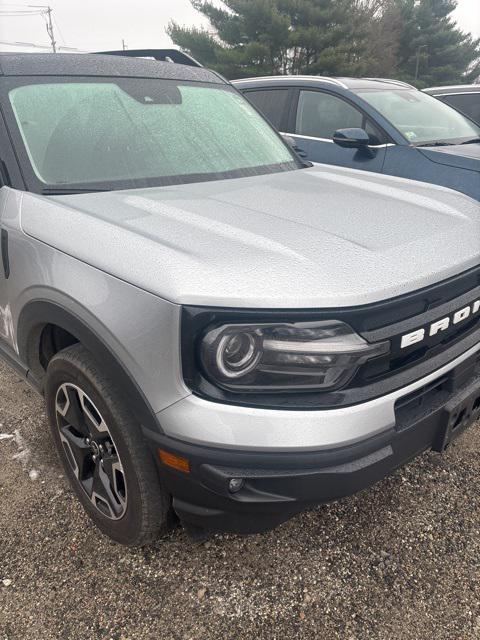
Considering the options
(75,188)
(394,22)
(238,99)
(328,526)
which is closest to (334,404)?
(328,526)

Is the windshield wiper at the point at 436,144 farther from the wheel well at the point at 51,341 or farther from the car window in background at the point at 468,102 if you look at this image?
the wheel well at the point at 51,341

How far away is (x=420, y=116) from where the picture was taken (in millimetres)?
5203

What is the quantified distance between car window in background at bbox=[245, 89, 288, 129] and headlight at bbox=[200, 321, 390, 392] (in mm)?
4506

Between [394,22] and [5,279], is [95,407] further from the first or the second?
[394,22]

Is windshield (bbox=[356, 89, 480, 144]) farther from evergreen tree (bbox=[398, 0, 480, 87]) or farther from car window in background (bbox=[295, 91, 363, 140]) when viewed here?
evergreen tree (bbox=[398, 0, 480, 87])

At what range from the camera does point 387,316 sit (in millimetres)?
1551

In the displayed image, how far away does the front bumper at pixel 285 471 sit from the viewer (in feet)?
4.83

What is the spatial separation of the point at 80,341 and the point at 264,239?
0.73 meters

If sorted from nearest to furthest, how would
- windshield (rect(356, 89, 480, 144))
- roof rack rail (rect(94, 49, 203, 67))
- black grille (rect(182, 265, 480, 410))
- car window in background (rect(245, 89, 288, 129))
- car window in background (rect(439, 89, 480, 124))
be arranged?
black grille (rect(182, 265, 480, 410)) → roof rack rail (rect(94, 49, 203, 67)) → windshield (rect(356, 89, 480, 144)) → car window in background (rect(245, 89, 288, 129)) → car window in background (rect(439, 89, 480, 124))

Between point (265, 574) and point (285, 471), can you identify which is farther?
point (265, 574)

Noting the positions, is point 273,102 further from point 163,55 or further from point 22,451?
point 22,451

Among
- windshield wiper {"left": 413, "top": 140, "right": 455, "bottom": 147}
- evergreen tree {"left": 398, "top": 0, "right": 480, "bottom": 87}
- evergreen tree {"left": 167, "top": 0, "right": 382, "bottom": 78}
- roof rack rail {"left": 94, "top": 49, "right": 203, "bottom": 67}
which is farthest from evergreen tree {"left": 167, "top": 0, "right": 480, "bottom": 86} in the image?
roof rack rail {"left": 94, "top": 49, "right": 203, "bottom": 67}

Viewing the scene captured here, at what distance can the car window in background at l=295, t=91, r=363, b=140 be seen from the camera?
197 inches

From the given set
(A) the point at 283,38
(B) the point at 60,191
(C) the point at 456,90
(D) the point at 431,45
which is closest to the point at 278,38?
(A) the point at 283,38
